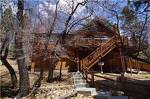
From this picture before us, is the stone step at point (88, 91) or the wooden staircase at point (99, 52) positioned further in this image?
the wooden staircase at point (99, 52)

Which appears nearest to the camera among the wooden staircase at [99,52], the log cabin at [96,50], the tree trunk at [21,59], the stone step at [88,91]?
the stone step at [88,91]

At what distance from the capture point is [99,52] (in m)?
28.0

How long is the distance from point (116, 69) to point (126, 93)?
594 inches

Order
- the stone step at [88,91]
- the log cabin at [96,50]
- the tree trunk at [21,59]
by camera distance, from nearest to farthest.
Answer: the stone step at [88,91]
the tree trunk at [21,59]
the log cabin at [96,50]

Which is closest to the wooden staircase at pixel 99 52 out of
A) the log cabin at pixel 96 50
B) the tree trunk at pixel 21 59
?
the log cabin at pixel 96 50

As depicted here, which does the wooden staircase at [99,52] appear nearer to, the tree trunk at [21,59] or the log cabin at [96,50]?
the log cabin at [96,50]

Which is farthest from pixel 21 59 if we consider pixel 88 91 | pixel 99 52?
pixel 99 52

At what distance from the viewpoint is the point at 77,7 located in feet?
75.2

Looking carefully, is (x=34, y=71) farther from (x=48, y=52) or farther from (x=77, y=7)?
(x=77, y=7)

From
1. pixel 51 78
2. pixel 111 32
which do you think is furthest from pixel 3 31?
pixel 111 32

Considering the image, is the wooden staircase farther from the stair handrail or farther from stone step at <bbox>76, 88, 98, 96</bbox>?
stone step at <bbox>76, 88, 98, 96</bbox>

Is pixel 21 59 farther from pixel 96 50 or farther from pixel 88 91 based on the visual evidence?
pixel 96 50

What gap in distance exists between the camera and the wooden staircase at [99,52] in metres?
26.9

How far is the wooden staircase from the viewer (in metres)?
26.9
